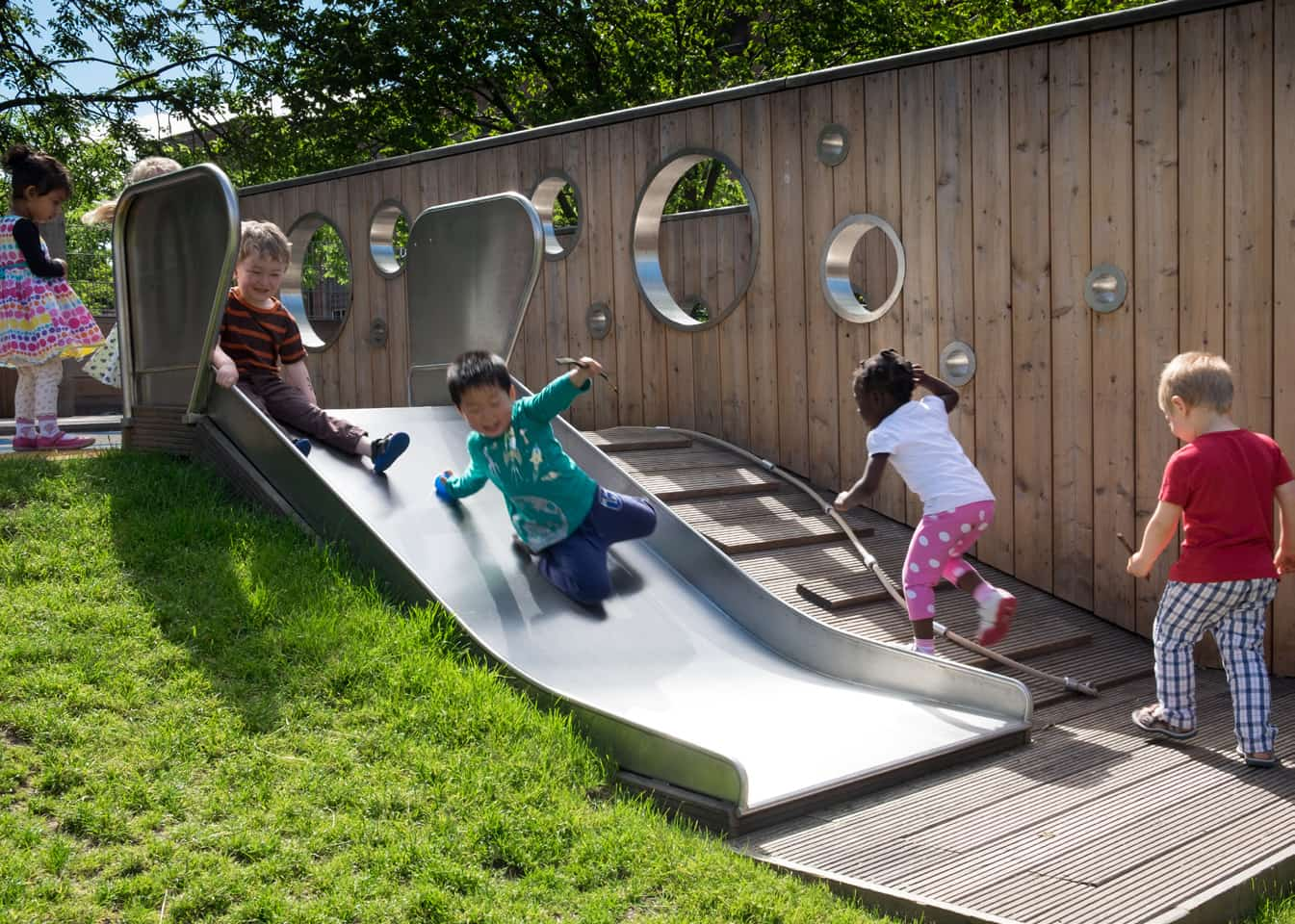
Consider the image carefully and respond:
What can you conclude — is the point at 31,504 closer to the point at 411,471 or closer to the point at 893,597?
the point at 411,471

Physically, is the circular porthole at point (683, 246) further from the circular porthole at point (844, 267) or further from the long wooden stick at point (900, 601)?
the long wooden stick at point (900, 601)

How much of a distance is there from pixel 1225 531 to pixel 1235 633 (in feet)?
1.35

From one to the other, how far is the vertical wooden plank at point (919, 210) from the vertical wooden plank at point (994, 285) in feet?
0.89

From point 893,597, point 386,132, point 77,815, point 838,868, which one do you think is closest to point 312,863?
point 77,815

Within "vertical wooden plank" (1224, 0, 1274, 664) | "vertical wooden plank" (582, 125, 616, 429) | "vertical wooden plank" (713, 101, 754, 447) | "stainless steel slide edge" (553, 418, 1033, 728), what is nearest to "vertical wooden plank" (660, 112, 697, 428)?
"vertical wooden plank" (713, 101, 754, 447)

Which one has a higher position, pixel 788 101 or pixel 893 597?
pixel 788 101

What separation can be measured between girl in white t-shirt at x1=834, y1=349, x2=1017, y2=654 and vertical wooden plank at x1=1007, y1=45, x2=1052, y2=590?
138 cm

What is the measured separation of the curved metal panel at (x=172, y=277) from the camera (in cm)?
623

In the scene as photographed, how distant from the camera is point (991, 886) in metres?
3.57

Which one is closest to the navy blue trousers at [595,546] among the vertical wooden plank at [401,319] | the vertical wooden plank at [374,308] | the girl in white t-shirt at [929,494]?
the girl in white t-shirt at [929,494]

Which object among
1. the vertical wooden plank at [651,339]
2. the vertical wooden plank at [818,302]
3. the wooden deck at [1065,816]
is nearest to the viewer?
the wooden deck at [1065,816]

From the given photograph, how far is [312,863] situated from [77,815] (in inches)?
27.5

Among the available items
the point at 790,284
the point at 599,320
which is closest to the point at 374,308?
the point at 599,320

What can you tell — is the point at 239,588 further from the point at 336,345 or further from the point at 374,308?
the point at 336,345
